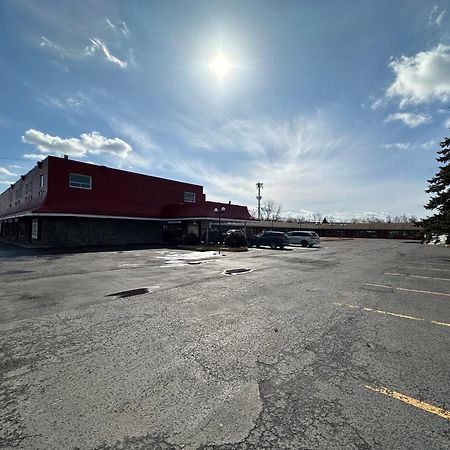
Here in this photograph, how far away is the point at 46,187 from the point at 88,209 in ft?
13.4

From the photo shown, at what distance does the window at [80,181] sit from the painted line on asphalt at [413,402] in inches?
1173

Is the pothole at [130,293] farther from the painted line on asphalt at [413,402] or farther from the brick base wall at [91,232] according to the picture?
the brick base wall at [91,232]

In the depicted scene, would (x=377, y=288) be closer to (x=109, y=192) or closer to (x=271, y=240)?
(x=271, y=240)

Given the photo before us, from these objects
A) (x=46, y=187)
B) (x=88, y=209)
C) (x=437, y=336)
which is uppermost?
(x=46, y=187)

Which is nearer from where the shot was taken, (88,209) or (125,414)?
(125,414)

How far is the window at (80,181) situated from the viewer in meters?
26.8

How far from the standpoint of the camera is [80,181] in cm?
2752

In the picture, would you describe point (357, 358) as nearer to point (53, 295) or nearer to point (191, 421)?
point (191, 421)

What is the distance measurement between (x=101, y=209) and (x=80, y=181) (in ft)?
11.8

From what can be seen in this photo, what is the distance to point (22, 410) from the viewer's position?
2.86 m

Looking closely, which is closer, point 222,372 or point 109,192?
point 222,372

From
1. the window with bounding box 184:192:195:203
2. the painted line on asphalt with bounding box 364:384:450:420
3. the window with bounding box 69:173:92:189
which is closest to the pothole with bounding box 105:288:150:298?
the painted line on asphalt with bounding box 364:384:450:420

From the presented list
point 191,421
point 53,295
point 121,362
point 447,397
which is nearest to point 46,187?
point 53,295

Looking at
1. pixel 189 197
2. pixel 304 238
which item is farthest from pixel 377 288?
pixel 189 197
